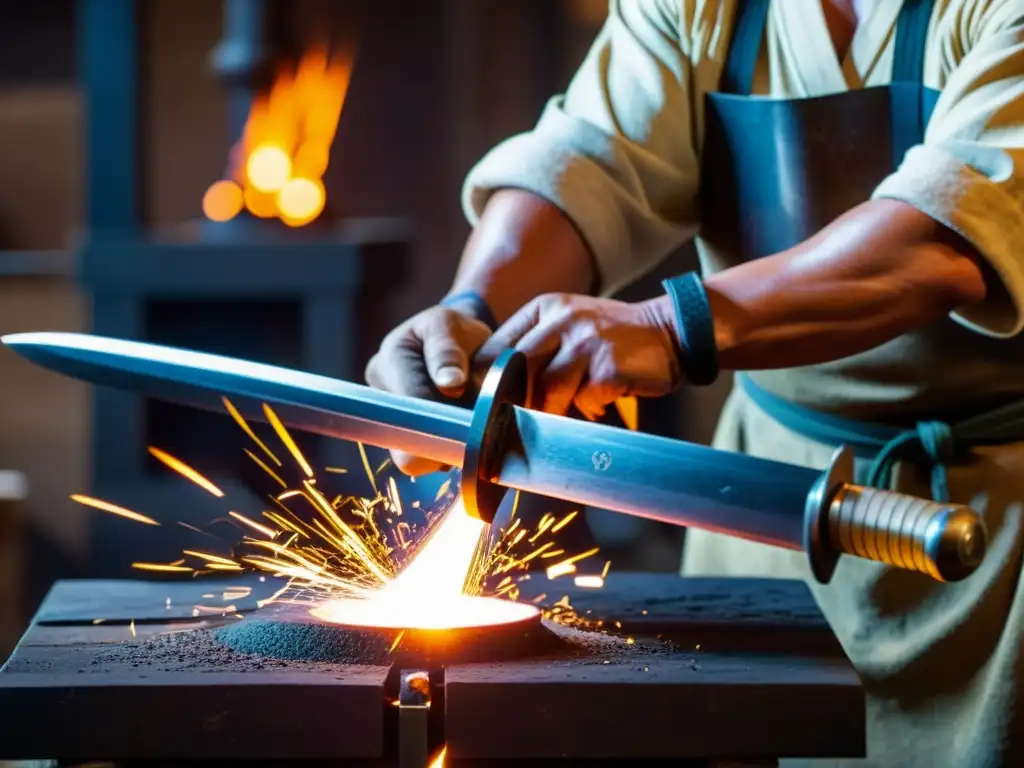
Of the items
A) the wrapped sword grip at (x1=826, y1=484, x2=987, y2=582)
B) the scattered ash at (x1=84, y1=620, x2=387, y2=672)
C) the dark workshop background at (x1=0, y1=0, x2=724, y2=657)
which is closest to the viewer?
the wrapped sword grip at (x1=826, y1=484, x2=987, y2=582)

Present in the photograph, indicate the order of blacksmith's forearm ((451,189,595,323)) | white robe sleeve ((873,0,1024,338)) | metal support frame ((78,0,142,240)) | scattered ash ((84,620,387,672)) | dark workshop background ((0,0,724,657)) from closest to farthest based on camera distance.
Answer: scattered ash ((84,620,387,672)) → white robe sleeve ((873,0,1024,338)) → blacksmith's forearm ((451,189,595,323)) → metal support frame ((78,0,142,240)) → dark workshop background ((0,0,724,657))

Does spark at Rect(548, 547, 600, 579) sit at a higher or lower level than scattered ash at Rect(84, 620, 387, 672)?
lower

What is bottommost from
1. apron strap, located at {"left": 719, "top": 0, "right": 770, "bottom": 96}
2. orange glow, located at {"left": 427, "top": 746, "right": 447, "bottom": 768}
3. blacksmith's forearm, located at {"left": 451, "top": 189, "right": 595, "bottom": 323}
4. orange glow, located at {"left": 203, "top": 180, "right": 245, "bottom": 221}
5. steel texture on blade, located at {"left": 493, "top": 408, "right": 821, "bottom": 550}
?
orange glow, located at {"left": 203, "top": 180, "right": 245, "bottom": 221}

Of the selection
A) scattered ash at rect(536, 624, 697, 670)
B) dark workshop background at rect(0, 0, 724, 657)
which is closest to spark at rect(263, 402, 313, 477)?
scattered ash at rect(536, 624, 697, 670)

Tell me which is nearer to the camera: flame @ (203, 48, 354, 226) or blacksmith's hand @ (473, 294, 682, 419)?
blacksmith's hand @ (473, 294, 682, 419)

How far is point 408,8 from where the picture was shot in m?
3.98

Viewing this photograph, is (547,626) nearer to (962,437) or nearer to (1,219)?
(962,437)

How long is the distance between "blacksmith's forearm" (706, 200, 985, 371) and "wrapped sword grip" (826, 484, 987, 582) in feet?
0.81

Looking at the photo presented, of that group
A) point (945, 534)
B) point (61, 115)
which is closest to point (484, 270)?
point (945, 534)

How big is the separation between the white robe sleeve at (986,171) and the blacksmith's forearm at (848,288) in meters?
0.02

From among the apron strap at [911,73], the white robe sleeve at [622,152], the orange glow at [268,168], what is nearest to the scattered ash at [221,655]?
the white robe sleeve at [622,152]

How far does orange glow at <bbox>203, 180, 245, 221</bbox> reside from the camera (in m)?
3.26

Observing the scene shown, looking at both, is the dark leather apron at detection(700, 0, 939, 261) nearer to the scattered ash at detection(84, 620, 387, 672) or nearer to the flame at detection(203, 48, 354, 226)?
the scattered ash at detection(84, 620, 387, 672)

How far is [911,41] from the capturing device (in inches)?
47.0
